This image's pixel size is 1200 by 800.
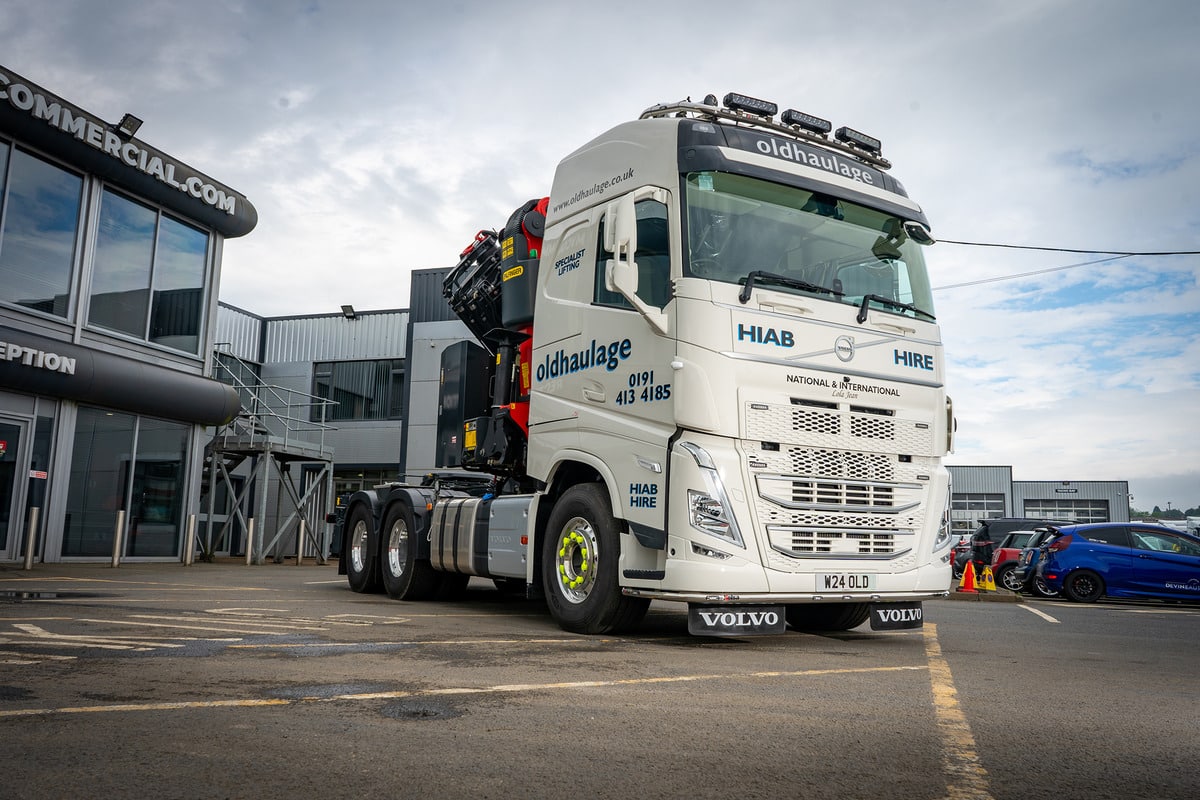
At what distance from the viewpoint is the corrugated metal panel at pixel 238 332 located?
30.9 meters

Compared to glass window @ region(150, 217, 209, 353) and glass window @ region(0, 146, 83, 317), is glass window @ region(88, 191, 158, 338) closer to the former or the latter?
glass window @ region(150, 217, 209, 353)

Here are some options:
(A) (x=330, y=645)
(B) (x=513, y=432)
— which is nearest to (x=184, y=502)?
(B) (x=513, y=432)

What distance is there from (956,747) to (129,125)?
61.6ft

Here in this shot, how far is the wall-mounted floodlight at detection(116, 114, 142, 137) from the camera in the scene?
17.7 m

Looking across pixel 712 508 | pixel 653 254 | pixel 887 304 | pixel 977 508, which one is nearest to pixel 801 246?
pixel 887 304

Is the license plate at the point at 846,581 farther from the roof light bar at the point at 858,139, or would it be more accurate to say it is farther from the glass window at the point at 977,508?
the glass window at the point at 977,508

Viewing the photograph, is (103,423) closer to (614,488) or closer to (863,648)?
(614,488)

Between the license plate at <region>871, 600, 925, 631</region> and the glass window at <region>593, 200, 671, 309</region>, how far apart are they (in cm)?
292

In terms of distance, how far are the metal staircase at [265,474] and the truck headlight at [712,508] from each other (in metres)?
17.0

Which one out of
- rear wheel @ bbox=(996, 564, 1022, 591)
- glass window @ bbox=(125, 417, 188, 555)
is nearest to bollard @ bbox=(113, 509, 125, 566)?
glass window @ bbox=(125, 417, 188, 555)

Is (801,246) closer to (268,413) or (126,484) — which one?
(126,484)

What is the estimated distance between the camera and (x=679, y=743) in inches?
139

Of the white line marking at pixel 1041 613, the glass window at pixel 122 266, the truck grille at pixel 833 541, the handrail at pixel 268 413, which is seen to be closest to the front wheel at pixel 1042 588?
the white line marking at pixel 1041 613

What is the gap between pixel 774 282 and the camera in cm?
701
